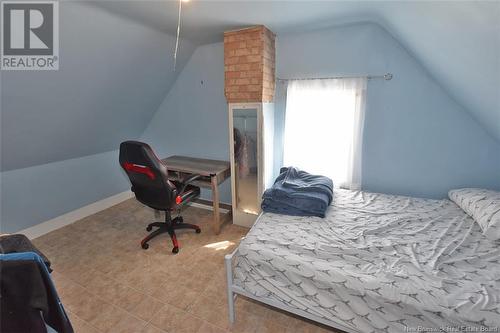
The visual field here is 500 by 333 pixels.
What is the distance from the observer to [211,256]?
248 cm

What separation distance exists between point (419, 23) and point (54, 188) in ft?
13.7

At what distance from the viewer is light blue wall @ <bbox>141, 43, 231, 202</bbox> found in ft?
10.5

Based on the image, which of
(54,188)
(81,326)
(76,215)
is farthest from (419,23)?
(76,215)

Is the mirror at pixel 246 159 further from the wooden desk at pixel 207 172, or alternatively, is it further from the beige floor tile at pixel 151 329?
the beige floor tile at pixel 151 329

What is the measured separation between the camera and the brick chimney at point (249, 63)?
8.05 ft

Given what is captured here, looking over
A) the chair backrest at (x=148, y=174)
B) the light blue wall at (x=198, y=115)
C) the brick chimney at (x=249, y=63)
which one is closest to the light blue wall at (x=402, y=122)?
the brick chimney at (x=249, y=63)

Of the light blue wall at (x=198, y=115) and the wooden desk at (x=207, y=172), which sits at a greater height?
the light blue wall at (x=198, y=115)

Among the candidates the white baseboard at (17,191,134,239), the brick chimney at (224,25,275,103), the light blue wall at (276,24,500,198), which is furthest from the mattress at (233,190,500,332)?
the white baseboard at (17,191,134,239)

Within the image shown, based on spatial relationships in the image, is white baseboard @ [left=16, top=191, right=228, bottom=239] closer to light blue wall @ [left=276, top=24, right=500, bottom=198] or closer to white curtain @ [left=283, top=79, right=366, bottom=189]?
white curtain @ [left=283, top=79, right=366, bottom=189]

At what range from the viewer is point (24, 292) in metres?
0.94

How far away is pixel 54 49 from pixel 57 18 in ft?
0.93

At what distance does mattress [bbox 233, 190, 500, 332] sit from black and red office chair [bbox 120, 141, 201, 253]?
1026 millimetres

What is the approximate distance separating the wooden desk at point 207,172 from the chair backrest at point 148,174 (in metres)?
0.49
